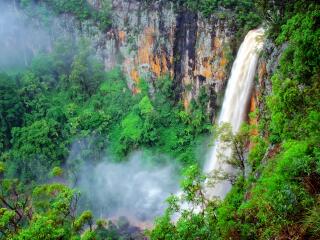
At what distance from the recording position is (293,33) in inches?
559

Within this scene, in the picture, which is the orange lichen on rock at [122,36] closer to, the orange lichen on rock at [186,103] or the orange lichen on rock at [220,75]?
the orange lichen on rock at [186,103]

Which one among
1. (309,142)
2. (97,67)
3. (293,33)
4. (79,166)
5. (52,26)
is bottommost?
(79,166)

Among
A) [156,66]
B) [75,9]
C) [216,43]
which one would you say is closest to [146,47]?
[156,66]

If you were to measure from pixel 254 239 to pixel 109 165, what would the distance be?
2280cm

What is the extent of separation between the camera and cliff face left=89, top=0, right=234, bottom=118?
26.3 m

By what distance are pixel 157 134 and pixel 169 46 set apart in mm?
6506

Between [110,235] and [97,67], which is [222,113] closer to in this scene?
[110,235]

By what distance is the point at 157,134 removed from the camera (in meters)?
30.3

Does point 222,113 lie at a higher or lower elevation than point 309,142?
lower

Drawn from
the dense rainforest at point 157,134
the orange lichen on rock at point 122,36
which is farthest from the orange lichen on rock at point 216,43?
the orange lichen on rock at point 122,36

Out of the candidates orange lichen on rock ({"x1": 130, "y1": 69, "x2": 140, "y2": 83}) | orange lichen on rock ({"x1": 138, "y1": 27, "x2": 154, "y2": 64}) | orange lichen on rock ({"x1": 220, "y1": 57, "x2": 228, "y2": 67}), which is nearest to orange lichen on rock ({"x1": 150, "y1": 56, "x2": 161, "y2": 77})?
orange lichen on rock ({"x1": 138, "y1": 27, "x2": 154, "y2": 64})

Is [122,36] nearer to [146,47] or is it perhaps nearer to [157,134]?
[146,47]

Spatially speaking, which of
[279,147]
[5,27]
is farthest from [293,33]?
[5,27]

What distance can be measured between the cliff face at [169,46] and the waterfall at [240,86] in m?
2.35
